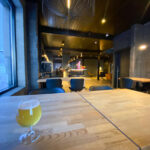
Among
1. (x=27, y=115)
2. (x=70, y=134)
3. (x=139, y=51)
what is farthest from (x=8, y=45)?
(x=139, y=51)

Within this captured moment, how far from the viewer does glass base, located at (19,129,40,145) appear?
0.47 m

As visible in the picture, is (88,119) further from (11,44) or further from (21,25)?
(21,25)

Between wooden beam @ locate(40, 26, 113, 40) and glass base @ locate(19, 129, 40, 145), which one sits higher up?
wooden beam @ locate(40, 26, 113, 40)

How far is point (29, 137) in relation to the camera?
0.50 m

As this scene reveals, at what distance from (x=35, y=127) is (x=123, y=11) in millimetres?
4804

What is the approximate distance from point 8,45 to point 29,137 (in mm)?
2751

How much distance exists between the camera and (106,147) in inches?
17.1

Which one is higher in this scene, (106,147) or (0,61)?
(0,61)

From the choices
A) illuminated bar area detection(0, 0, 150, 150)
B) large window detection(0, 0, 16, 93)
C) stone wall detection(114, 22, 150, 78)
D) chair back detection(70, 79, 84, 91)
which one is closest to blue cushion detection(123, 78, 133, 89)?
illuminated bar area detection(0, 0, 150, 150)

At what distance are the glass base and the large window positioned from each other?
2.09 m

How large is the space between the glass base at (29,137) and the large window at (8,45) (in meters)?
2.09

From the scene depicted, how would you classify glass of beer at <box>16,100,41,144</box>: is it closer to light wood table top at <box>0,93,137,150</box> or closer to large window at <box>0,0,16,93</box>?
light wood table top at <box>0,93,137,150</box>

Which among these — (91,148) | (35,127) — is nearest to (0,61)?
(35,127)

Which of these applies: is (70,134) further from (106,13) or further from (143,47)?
(143,47)
